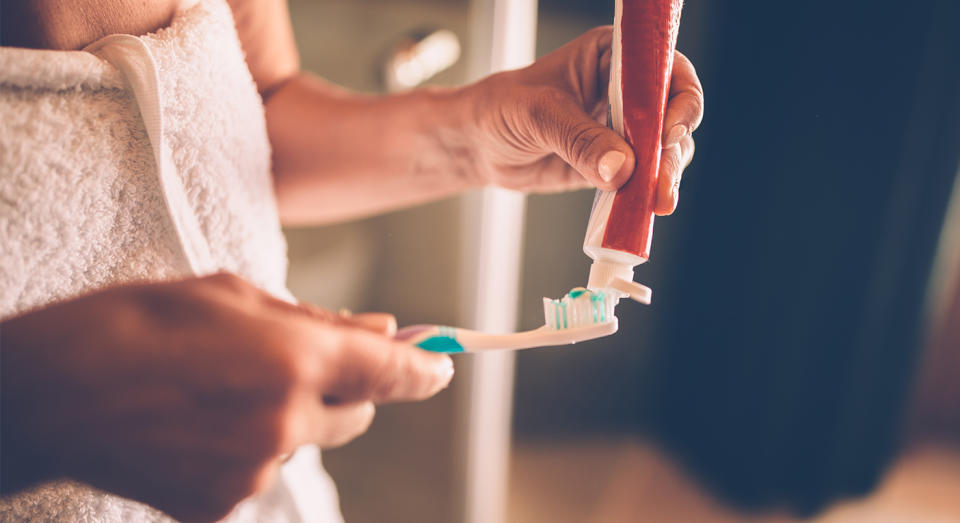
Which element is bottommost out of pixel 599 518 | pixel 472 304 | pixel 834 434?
pixel 599 518

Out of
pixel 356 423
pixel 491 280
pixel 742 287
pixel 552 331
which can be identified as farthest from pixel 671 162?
pixel 742 287

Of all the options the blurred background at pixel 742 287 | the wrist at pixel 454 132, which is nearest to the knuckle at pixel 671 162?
the wrist at pixel 454 132

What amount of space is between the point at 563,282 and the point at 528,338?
0.57 metres

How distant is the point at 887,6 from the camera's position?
820mm

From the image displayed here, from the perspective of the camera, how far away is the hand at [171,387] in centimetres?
19

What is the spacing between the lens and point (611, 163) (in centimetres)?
30

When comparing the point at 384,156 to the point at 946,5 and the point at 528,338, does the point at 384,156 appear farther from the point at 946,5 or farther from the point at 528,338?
the point at 946,5

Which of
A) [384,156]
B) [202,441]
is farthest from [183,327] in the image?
[384,156]

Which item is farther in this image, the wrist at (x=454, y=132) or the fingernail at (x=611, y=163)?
the wrist at (x=454, y=132)

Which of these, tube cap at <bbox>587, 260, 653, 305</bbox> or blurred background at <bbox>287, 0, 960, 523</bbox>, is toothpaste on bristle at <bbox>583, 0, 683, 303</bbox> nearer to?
tube cap at <bbox>587, 260, 653, 305</bbox>

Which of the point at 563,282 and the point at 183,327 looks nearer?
the point at 183,327

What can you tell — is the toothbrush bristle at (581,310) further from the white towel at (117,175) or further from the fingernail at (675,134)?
the white towel at (117,175)

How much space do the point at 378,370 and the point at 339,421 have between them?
0.10ft

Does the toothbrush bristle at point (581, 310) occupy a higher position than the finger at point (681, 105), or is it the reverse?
the finger at point (681, 105)
